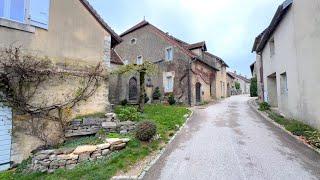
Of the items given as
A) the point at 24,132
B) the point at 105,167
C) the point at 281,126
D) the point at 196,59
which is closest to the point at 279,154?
the point at 281,126

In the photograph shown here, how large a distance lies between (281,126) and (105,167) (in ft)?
29.5

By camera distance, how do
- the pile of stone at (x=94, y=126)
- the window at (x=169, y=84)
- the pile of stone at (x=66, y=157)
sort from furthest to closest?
the window at (x=169, y=84), the pile of stone at (x=94, y=126), the pile of stone at (x=66, y=157)

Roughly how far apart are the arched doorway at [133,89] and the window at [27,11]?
12.3m

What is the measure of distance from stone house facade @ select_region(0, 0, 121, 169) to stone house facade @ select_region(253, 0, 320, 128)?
30.0 ft

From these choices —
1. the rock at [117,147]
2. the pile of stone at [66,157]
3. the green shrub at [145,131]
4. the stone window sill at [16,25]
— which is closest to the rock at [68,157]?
the pile of stone at [66,157]

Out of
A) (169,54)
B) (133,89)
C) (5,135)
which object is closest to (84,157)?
(5,135)

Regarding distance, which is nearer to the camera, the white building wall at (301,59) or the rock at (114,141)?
the rock at (114,141)

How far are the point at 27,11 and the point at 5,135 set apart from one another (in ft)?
16.5

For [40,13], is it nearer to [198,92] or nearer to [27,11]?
[27,11]

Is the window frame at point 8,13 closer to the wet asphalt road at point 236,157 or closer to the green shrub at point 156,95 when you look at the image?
the wet asphalt road at point 236,157

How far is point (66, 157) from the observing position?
28.7 feet

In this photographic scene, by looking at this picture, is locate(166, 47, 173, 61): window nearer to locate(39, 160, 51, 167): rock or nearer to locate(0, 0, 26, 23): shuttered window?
locate(0, 0, 26, 23): shuttered window

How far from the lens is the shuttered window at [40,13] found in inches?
431

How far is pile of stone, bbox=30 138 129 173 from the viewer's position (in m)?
8.71
